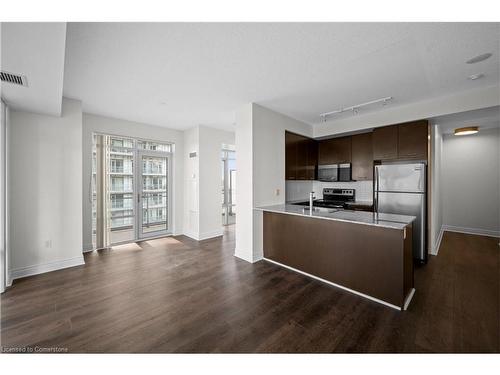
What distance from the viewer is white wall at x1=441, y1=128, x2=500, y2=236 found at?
4984 millimetres

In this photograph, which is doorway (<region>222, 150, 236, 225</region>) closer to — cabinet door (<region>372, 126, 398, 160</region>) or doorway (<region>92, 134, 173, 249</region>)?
doorway (<region>92, 134, 173, 249</region>)

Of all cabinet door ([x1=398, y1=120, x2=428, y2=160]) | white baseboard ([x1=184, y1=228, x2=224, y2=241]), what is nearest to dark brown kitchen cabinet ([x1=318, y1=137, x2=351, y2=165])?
cabinet door ([x1=398, y1=120, x2=428, y2=160])

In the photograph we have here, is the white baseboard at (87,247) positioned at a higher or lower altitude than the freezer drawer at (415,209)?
lower

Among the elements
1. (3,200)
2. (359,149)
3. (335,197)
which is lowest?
(335,197)

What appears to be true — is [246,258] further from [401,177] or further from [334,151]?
[334,151]

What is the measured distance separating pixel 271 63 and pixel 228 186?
479cm

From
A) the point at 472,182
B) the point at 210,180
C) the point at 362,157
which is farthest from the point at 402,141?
the point at 210,180

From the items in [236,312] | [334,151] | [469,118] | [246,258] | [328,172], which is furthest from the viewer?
[328,172]

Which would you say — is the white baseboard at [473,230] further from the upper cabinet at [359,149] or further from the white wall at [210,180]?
the white wall at [210,180]

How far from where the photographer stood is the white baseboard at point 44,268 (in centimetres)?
294

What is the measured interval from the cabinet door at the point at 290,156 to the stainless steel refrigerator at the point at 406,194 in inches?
61.5

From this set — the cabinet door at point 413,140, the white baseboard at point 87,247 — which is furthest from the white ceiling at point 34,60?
the cabinet door at point 413,140

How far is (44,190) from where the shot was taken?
3.16m
